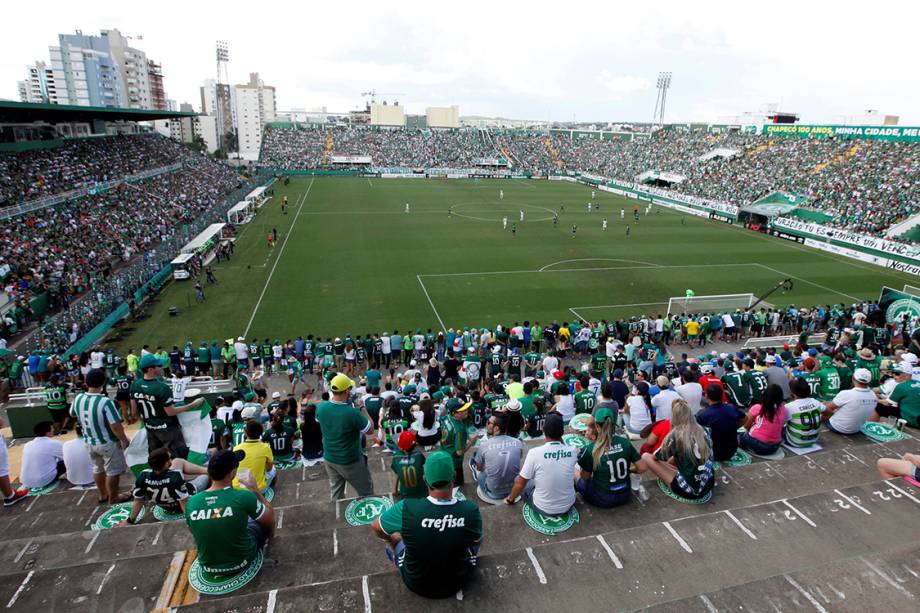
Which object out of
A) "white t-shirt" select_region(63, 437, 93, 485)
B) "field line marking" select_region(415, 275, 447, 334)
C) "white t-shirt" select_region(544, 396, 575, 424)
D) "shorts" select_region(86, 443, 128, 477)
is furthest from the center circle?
"shorts" select_region(86, 443, 128, 477)

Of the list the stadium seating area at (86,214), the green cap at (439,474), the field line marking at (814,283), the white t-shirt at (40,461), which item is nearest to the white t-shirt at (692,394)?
the green cap at (439,474)

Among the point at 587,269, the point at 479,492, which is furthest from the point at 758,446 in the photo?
the point at 587,269

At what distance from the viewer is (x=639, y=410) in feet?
29.2

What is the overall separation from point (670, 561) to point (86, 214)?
1613 inches

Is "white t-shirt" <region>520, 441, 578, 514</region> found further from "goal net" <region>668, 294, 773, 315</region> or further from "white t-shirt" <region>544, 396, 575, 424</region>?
"goal net" <region>668, 294, 773, 315</region>

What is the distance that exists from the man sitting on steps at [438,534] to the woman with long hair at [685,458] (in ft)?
8.76

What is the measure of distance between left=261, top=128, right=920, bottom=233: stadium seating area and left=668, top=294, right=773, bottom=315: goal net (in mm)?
24006

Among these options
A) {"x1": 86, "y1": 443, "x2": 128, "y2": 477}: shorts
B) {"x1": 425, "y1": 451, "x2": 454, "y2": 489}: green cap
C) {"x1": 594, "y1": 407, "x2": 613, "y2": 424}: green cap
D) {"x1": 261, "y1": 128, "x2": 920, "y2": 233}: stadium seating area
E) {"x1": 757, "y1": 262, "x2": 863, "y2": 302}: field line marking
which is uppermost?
{"x1": 261, "y1": 128, "x2": 920, "y2": 233}: stadium seating area

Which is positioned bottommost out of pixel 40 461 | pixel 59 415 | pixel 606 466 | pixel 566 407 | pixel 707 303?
pixel 707 303

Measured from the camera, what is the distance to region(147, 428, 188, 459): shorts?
24.2 feet

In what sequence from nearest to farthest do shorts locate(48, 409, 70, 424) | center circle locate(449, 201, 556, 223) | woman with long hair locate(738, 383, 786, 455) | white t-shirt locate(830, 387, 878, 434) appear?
woman with long hair locate(738, 383, 786, 455) < white t-shirt locate(830, 387, 878, 434) < shorts locate(48, 409, 70, 424) < center circle locate(449, 201, 556, 223)

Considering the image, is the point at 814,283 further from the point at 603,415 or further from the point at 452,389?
the point at 603,415

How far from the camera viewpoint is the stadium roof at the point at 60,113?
35312mm

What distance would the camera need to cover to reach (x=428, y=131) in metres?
108
